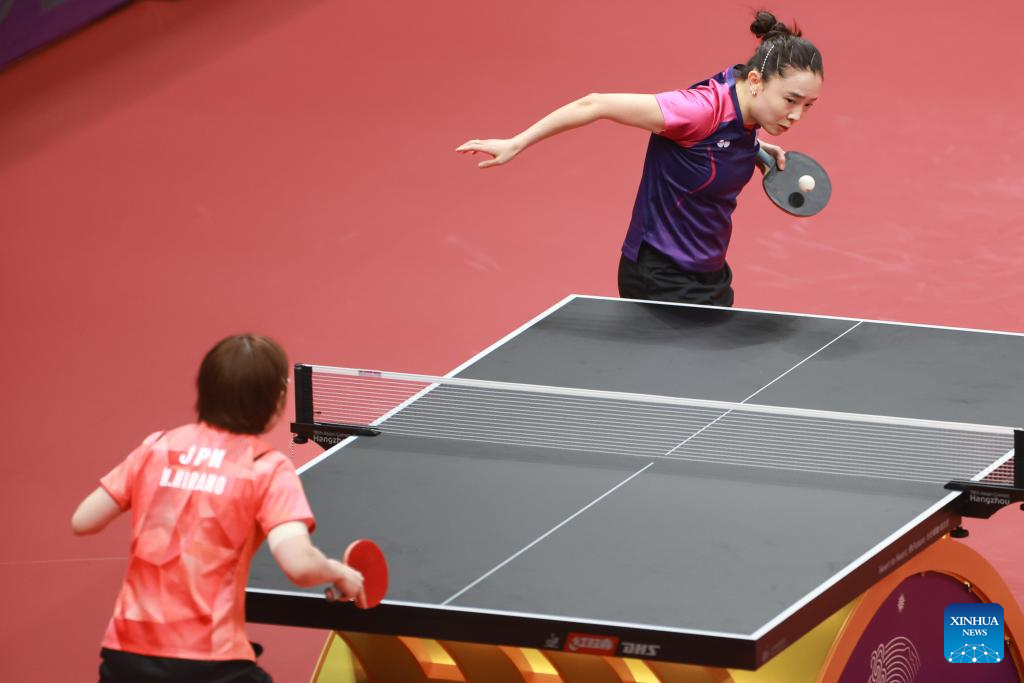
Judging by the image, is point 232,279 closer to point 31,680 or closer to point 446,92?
point 446,92

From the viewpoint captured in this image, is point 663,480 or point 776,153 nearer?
point 663,480

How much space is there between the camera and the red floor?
840cm

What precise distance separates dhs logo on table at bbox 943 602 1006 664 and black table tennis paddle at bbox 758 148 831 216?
1839 millimetres

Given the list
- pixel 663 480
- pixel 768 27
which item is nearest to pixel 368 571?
pixel 663 480

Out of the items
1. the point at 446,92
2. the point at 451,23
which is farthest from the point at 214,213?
the point at 451,23

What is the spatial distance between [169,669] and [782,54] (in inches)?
125

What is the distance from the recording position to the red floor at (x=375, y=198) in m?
8.40

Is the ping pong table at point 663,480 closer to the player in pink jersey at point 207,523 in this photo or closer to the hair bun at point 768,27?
the player in pink jersey at point 207,523

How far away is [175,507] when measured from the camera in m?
4.11

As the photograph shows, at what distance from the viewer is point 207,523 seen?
407 centimetres

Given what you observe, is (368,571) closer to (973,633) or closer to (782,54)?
(973,633)

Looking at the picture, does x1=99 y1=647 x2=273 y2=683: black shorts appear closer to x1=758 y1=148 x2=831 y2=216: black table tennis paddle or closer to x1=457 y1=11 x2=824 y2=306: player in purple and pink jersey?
x1=457 y1=11 x2=824 y2=306: player in purple and pink jersey

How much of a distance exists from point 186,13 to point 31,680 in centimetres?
706

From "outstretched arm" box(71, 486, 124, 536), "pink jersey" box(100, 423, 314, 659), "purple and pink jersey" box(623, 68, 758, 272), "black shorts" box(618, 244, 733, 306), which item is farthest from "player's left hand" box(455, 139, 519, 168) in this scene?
"outstretched arm" box(71, 486, 124, 536)
